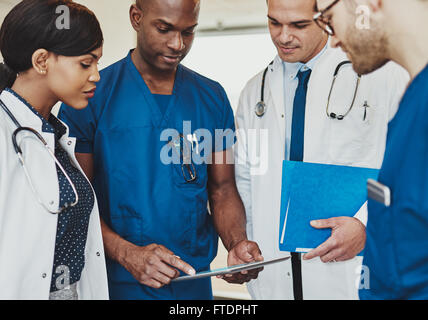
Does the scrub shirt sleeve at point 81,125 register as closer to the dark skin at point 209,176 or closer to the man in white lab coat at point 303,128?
the dark skin at point 209,176

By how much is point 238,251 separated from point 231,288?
157 centimetres

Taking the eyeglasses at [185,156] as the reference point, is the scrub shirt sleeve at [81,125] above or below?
above

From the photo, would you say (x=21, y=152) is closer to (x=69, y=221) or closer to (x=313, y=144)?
(x=69, y=221)

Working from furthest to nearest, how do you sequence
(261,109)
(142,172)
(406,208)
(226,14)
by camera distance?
(226,14) < (261,109) < (142,172) < (406,208)

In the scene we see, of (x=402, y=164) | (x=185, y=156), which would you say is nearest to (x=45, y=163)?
(x=185, y=156)

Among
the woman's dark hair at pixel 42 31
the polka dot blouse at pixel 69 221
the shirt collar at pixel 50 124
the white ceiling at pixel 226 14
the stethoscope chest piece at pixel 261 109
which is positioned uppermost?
the white ceiling at pixel 226 14

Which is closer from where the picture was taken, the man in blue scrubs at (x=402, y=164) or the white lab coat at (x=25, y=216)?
the man in blue scrubs at (x=402, y=164)

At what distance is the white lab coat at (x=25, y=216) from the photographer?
0.75 m

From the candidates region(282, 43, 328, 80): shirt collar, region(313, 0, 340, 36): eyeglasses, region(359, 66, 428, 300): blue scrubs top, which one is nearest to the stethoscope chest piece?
region(282, 43, 328, 80): shirt collar

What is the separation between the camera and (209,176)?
1.25 metres

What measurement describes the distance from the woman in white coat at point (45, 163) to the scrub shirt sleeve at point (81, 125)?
0.12 metres

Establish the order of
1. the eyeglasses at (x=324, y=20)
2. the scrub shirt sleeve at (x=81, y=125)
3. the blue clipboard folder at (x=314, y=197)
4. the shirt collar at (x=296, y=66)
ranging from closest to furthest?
the eyeglasses at (x=324, y=20) < the blue clipboard folder at (x=314, y=197) < the scrub shirt sleeve at (x=81, y=125) < the shirt collar at (x=296, y=66)

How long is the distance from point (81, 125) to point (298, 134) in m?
0.60

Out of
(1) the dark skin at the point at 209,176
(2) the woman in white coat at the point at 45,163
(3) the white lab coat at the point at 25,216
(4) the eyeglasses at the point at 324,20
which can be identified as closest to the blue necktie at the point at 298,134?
(1) the dark skin at the point at 209,176
